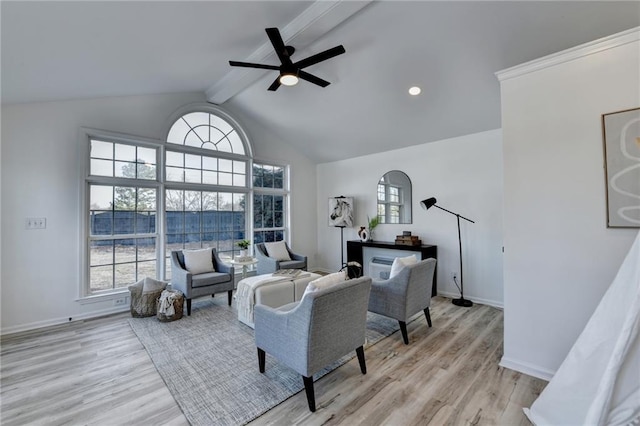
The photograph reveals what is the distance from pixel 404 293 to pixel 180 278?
9.89ft

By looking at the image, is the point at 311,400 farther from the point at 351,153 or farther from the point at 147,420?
the point at 351,153

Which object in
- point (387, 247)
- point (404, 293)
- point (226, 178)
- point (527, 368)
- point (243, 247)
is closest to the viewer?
point (527, 368)

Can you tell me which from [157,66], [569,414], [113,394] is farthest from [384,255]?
[157,66]

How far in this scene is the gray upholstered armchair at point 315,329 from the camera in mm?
1907

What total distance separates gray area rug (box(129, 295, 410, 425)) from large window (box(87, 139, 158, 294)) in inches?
34.3

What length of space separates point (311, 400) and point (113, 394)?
1.57m

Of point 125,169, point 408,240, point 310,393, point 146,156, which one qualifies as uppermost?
point 146,156

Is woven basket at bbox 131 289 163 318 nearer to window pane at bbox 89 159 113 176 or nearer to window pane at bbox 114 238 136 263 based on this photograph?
window pane at bbox 114 238 136 263

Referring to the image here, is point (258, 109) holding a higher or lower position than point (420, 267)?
higher

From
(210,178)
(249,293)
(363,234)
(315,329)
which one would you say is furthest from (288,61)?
(363,234)

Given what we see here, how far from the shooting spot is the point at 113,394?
6.91 ft

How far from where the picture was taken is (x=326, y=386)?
218 cm

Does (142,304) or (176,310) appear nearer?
(176,310)

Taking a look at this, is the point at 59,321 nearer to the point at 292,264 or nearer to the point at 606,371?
the point at 292,264
